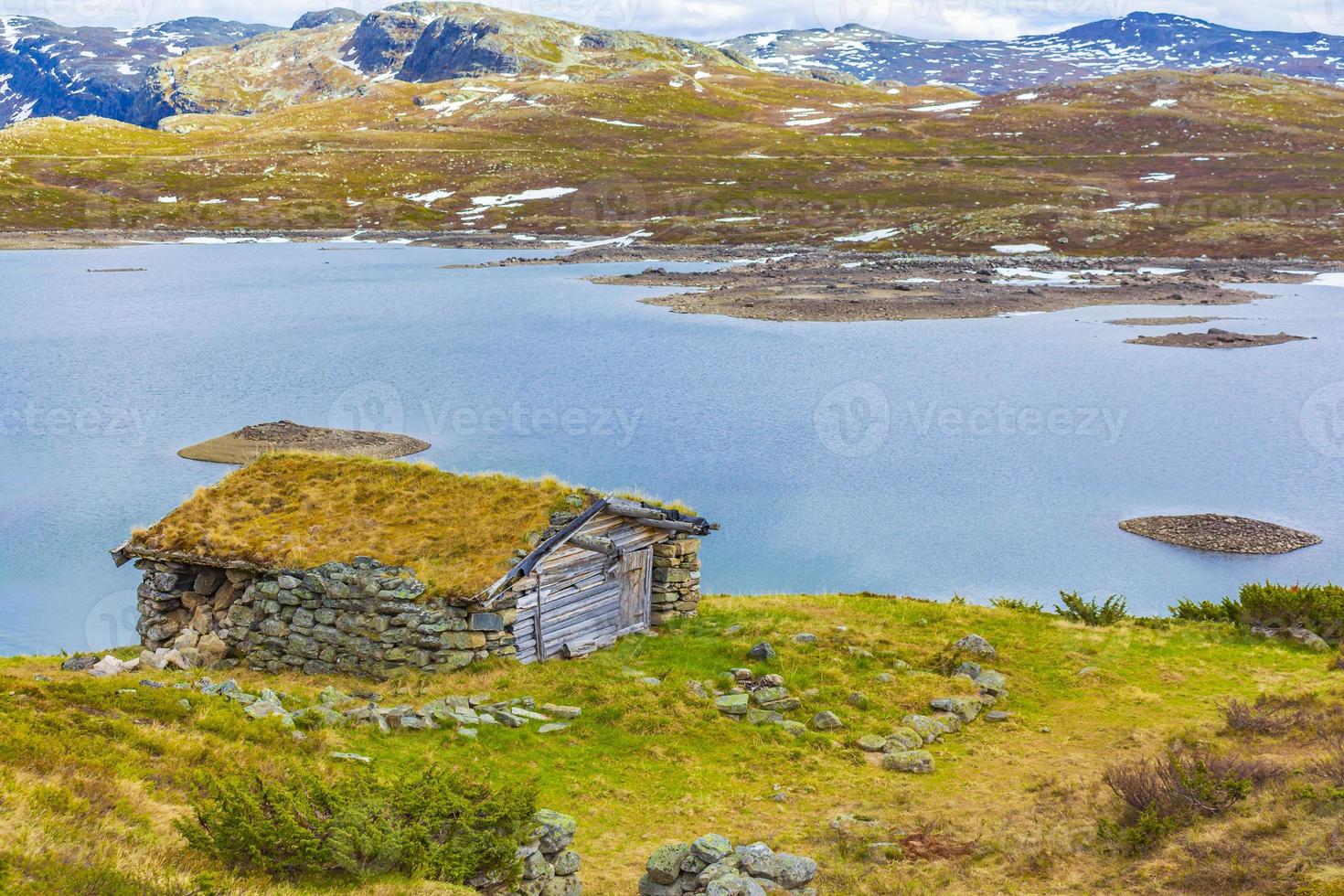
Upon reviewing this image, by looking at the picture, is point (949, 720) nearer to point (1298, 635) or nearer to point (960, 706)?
point (960, 706)

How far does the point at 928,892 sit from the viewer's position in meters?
13.9

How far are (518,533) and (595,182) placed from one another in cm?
14868

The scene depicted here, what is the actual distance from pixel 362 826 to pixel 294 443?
38.7 meters

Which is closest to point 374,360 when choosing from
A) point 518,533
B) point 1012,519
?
point 1012,519

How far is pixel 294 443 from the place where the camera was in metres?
48.3

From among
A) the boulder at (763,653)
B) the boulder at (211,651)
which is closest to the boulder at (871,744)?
the boulder at (763,653)

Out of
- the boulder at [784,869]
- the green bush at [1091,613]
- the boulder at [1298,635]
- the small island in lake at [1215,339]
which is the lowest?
the green bush at [1091,613]

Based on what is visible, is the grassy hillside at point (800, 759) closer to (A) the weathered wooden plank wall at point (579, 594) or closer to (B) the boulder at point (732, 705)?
(B) the boulder at point (732, 705)

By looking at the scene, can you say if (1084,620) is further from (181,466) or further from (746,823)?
(181,466)

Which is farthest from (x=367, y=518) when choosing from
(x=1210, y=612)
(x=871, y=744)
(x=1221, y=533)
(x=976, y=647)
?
(x=1221, y=533)

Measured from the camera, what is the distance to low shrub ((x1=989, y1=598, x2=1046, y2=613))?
29498mm

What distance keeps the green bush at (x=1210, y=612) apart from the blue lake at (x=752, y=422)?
131 inches

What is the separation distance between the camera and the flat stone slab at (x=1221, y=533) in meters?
36.7

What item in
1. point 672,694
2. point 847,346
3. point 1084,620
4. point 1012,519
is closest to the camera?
point 672,694
